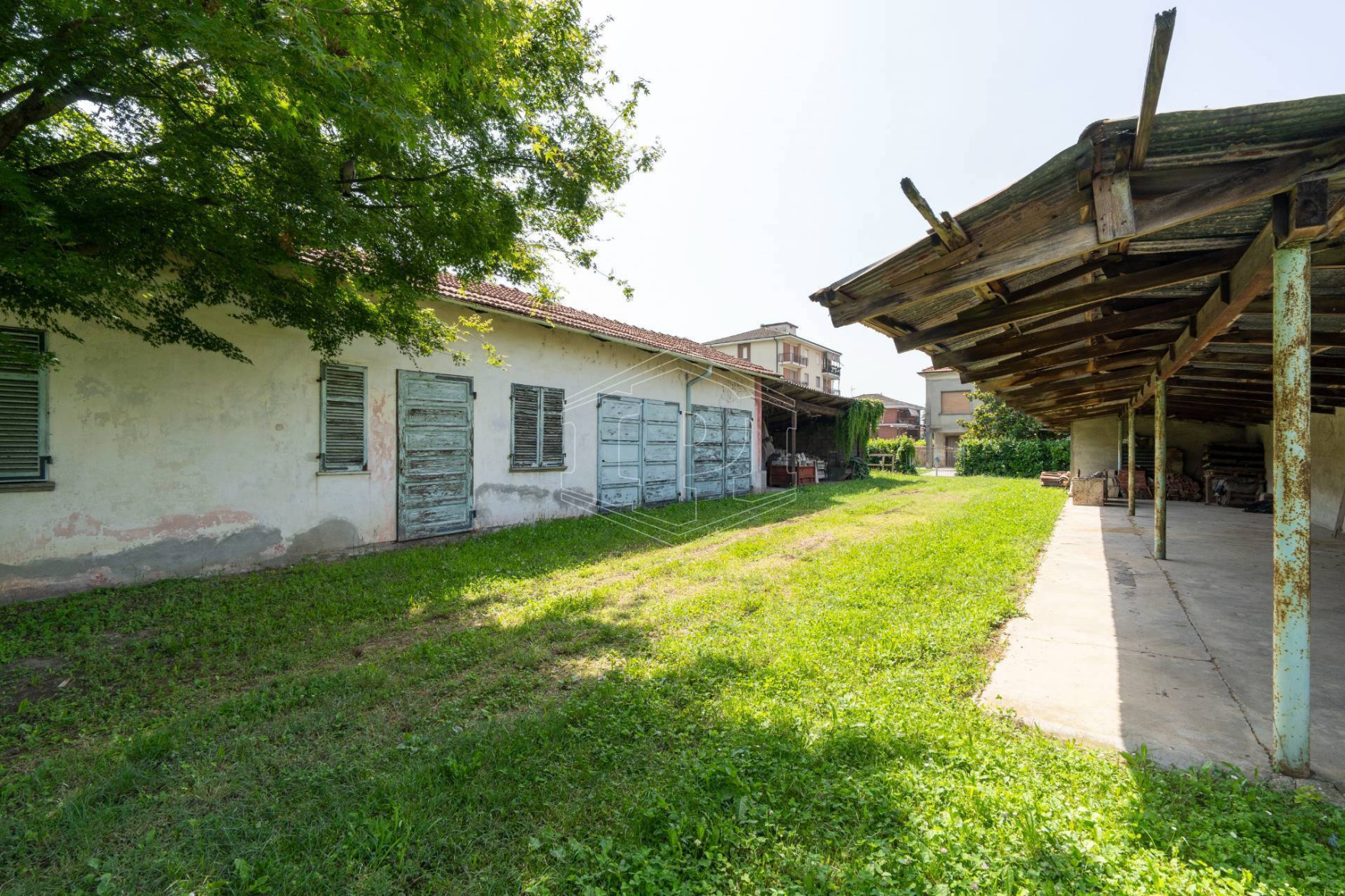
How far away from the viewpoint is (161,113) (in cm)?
367

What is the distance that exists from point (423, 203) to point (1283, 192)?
5.27m

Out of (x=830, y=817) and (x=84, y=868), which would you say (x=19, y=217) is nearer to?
(x=84, y=868)

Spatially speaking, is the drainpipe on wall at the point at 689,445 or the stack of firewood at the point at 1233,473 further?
the drainpipe on wall at the point at 689,445

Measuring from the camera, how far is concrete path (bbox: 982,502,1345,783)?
282 cm

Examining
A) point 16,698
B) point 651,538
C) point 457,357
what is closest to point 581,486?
point 651,538

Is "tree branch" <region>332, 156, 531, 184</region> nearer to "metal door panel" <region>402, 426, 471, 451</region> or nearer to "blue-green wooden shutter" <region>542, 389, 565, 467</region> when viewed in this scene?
"metal door panel" <region>402, 426, 471, 451</region>

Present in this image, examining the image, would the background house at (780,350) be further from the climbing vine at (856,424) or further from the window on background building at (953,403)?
the climbing vine at (856,424)

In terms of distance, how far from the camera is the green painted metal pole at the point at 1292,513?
251 centimetres

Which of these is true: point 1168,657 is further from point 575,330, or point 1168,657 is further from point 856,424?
point 856,424

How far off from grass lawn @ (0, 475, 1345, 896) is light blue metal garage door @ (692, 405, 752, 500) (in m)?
8.61

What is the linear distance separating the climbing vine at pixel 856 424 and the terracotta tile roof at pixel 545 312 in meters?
7.28

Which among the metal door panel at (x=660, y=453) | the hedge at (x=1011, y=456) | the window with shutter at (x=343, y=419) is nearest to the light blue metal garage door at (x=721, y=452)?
the metal door panel at (x=660, y=453)

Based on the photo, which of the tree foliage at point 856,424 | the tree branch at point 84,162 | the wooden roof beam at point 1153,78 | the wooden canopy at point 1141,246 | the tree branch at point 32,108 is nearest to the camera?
the wooden roof beam at point 1153,78

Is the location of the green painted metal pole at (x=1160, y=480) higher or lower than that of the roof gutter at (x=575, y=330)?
lower
